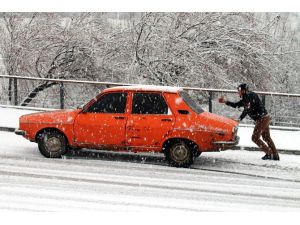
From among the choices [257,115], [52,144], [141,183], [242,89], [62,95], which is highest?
[242,89]

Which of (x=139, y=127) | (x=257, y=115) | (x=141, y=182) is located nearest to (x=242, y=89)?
(x=257, y=115)

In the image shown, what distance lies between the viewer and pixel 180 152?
11.2 m

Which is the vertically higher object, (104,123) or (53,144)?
(104,123)

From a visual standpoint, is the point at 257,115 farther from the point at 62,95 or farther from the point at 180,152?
the point at 62,95

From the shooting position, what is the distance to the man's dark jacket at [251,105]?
39.4 ft

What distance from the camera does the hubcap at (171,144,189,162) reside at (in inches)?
439

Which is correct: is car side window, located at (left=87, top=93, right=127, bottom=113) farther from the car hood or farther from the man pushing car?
the man pushing car

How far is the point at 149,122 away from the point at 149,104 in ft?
1.41

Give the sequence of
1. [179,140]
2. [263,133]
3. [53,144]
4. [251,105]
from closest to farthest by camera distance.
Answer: [179,140], [53,144], [251,105], [263,133]

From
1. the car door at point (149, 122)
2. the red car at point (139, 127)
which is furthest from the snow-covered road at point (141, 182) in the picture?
the car door at point (149, 122)

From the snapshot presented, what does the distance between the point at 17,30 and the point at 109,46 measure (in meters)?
3.47

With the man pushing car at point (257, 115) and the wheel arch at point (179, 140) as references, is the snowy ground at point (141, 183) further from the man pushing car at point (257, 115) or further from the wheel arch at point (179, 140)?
the wheel arch at point (179, 140)

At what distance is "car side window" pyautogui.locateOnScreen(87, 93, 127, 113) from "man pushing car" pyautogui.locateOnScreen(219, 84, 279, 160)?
7.54 ft

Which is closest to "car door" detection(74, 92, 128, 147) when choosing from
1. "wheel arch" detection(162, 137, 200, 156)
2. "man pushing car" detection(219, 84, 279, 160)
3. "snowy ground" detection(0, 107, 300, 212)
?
"snowy ground" detection(0, 107, 300, 212)
